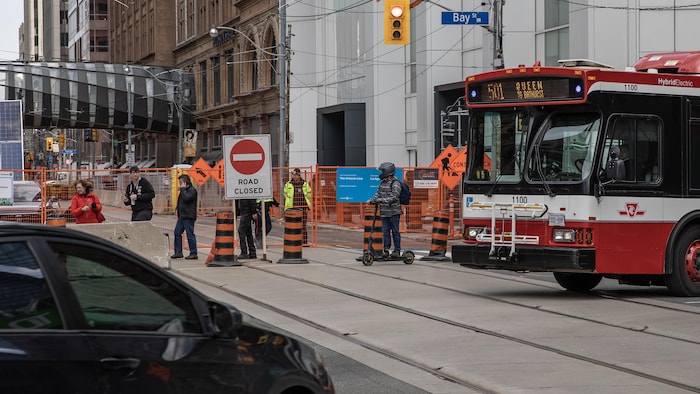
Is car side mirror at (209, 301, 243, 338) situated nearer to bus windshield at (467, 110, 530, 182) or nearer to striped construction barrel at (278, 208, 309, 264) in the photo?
bus windshield at (467, 110, 530, 182)

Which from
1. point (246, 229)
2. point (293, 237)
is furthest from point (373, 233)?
point (246, 229)

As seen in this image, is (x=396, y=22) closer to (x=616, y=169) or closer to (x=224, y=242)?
(x=224, y=242)

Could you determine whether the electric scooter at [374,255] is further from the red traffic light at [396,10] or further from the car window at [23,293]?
the car window at [23,293]

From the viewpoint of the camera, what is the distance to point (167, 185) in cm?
4162

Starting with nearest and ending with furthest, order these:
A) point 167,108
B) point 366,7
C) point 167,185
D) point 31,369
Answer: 1. point 31,369
2. point 167,185
3. point 366,7
4. point 167,108

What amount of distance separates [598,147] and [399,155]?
2944 cm

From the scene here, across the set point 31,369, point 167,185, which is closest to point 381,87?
point 167,185

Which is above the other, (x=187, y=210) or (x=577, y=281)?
(x=187, y=210)

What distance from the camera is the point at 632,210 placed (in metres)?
13.9

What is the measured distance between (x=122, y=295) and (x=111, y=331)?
0.23m

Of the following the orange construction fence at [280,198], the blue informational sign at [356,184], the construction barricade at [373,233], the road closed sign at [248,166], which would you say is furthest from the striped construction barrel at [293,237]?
the blue informational sign at [356,184]

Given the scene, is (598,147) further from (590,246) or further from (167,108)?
(167,108)

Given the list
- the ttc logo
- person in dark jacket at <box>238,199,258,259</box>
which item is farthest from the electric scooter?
the ttc logo

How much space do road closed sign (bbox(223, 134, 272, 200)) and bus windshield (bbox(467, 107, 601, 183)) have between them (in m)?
6.57
